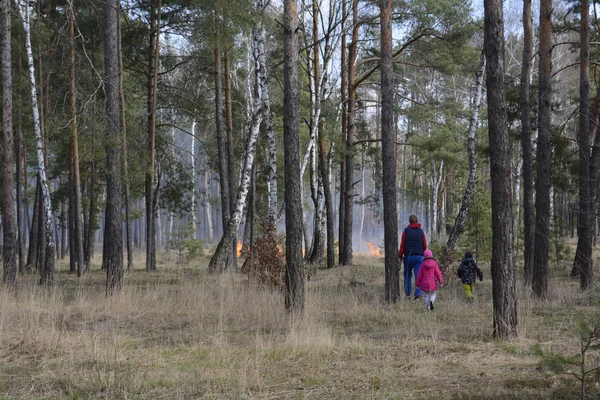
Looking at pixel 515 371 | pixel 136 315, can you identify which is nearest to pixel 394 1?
pixel 136 315

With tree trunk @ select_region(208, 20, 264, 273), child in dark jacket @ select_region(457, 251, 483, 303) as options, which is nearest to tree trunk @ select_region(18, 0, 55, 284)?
tree trunk @ select_region(208, 20, 264, 273)

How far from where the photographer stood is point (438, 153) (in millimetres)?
28281

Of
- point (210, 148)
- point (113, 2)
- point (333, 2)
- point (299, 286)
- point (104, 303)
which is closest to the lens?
point (299, 286)

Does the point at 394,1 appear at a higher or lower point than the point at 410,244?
higher

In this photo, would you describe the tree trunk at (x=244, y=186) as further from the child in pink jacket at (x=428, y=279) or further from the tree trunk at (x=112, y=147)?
the child in pink jacket at (x=428, y=279)

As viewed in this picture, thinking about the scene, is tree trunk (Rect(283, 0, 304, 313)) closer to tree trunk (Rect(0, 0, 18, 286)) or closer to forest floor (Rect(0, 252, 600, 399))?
forest floor (Rect(0, 252, 600, 399))

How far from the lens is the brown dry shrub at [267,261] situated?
43.6ft

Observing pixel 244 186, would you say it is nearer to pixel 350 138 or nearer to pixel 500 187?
pixel 350 138

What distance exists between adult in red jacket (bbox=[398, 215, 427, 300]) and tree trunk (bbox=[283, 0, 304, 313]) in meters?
3.59

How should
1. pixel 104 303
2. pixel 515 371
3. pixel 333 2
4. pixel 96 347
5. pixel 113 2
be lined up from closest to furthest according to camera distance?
pixel 515 371, pixel 96 347, pixel 104 303, pixel 113 2, pixel 333 2

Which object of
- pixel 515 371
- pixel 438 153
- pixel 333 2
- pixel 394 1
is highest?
pixel 333 2

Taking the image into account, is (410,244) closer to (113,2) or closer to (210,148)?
(113,2)

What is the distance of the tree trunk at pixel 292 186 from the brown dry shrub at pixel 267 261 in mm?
3301

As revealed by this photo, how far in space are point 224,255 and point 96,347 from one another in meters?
10.3
